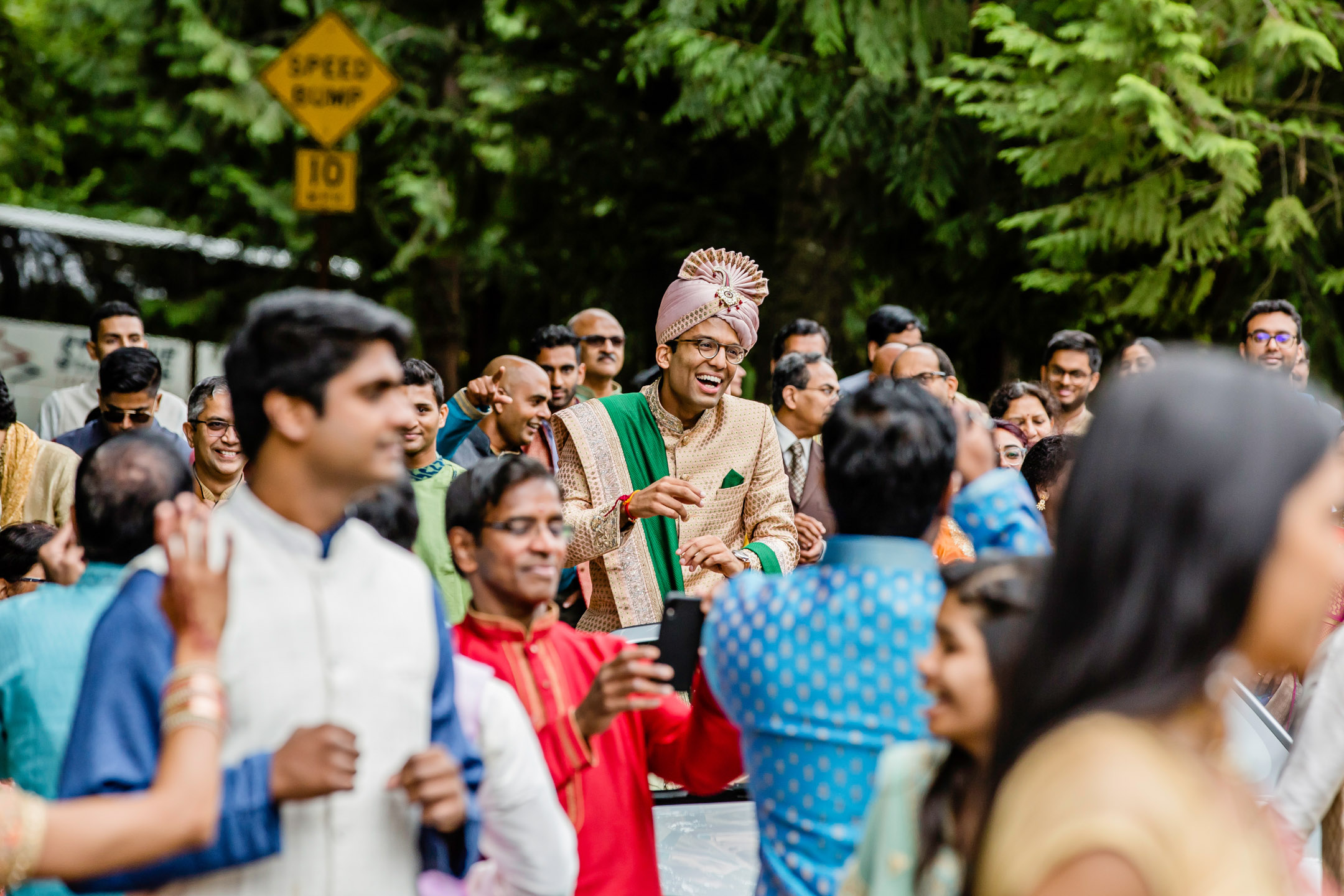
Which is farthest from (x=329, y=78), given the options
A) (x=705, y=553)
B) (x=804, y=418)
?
(x=705, y=553)

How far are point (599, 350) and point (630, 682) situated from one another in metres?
5.70

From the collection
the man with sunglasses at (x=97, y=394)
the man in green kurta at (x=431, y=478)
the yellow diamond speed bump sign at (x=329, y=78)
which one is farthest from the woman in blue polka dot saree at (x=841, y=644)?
the yellow diamond speed bump sign at (x=329, y=78)

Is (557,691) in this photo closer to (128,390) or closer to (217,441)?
(217,441)

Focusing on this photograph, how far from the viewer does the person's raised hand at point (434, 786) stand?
1.93m

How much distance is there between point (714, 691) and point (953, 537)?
9.23 feet

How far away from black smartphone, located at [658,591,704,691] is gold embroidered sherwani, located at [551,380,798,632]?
146cm

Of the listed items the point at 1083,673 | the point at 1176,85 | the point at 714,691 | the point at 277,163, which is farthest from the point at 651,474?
the point at 277,163

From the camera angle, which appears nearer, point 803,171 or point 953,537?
point 953,537

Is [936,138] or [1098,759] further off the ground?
[936,138]

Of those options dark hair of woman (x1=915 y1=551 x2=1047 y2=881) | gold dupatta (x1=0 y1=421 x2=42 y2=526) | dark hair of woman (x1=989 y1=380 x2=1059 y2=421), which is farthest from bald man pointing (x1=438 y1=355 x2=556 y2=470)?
dark hair of woman (x1=915 y1=551 x2=1047 y2=881)

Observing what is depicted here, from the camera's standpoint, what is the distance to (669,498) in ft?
12.2

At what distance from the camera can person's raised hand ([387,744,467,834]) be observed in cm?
193

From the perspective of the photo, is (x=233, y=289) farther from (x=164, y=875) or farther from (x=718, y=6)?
(x=164, y=875)

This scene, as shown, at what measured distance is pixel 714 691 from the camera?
2.51m
